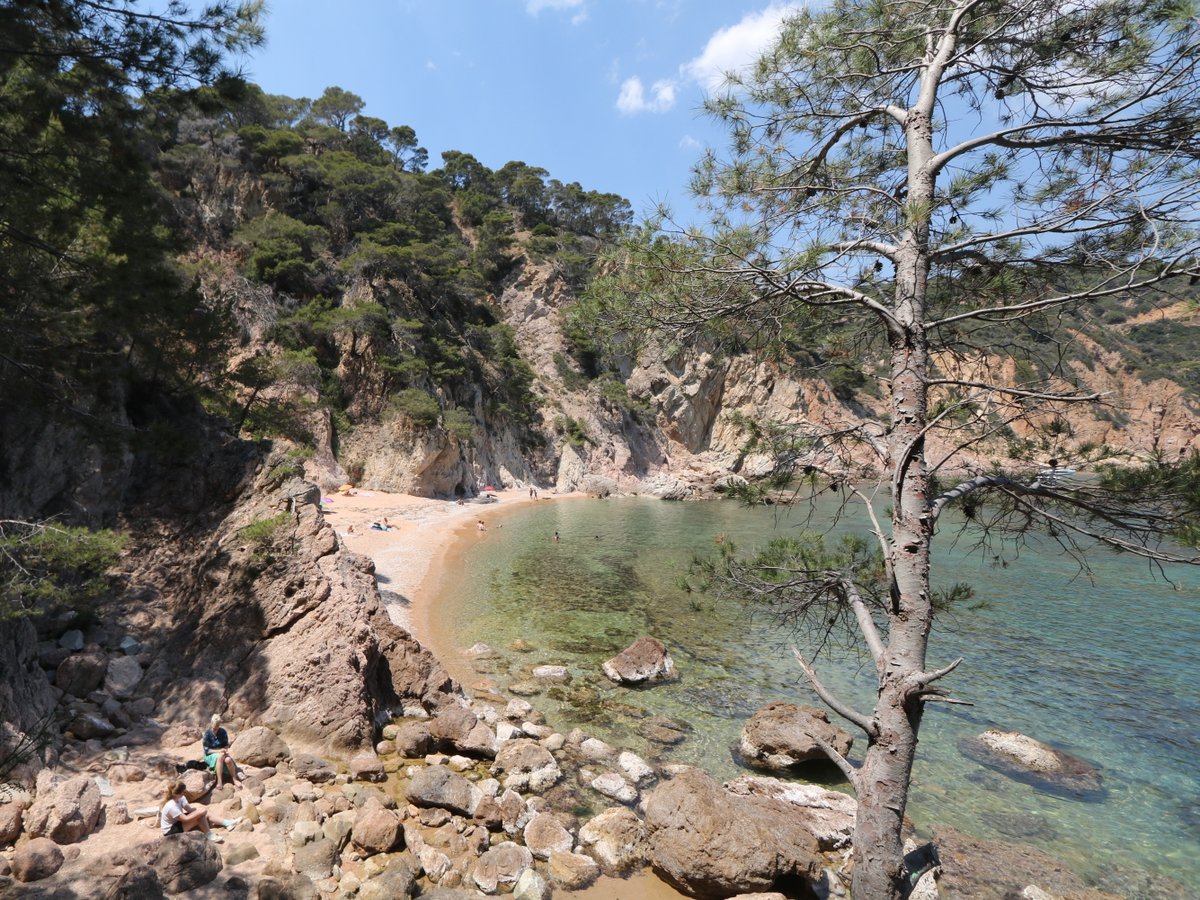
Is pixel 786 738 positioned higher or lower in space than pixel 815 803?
higher

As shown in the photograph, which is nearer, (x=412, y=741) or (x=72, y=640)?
(x=72, y=640)

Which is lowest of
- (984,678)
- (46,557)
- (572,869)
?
(984,678)

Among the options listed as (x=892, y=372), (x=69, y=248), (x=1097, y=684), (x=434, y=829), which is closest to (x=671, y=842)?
(x=434, y=829)

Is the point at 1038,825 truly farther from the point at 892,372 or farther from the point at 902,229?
the point at 902,229

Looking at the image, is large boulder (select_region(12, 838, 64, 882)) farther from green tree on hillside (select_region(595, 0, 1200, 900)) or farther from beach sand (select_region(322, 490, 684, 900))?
green tree on hillside (select_region(595, 0, 1200, 900))

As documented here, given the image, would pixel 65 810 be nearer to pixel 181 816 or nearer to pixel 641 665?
pixel 181 816

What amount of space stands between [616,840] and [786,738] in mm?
3009

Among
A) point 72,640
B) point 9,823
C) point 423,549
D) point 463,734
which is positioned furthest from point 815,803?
point 423,549

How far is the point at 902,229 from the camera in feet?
10.9

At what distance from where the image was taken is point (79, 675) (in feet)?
21.3

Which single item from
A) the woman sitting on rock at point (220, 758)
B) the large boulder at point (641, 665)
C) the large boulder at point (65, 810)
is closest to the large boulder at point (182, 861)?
the large boulder at point (65, 810)

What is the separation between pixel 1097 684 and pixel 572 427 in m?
38.7

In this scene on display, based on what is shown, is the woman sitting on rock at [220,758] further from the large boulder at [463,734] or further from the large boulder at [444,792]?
the large boulder at [463,734]

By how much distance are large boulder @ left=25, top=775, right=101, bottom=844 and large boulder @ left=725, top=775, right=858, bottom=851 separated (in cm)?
615
